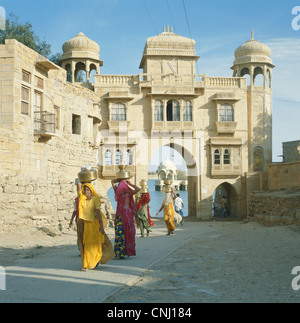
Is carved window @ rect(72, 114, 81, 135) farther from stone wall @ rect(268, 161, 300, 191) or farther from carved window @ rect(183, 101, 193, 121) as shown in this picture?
stone wall @ rect(268, 161, 300, 191)

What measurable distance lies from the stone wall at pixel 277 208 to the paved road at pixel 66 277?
759 centimetres

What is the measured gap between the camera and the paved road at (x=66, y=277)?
545 cm

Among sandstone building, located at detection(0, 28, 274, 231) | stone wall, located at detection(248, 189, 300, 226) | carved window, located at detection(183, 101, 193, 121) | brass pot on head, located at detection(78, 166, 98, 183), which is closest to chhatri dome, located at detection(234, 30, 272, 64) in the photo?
sandstone building, located at detection(0, 28, 274, 231)

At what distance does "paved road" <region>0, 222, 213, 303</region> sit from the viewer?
545cm

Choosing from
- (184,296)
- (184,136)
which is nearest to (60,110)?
(184,136)

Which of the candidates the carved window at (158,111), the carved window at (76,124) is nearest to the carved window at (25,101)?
the carved window at (76,124)

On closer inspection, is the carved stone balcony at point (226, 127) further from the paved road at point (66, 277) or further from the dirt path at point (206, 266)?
the paved road at point (66, 277)

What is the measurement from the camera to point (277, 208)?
62.0 ft

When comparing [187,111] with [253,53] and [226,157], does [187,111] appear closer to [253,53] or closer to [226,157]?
[226,157]

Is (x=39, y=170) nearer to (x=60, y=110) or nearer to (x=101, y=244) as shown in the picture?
(x=60, y=110)

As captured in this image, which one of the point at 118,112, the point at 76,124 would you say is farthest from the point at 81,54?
the point at 76,124

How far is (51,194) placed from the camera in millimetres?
16203
